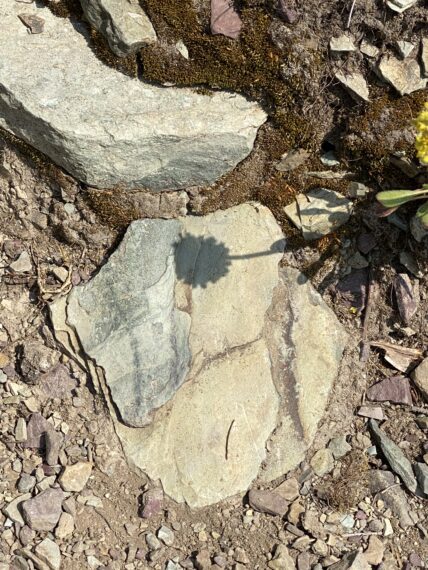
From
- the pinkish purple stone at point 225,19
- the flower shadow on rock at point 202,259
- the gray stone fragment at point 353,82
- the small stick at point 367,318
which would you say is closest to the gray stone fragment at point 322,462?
the small stick at point 367,318

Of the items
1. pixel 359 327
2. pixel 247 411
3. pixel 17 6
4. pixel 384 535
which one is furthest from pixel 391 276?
pixel 17 6

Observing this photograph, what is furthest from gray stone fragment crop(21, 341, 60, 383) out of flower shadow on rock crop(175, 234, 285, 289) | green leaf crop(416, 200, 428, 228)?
green leaf crop(416, 200, 428, 228)

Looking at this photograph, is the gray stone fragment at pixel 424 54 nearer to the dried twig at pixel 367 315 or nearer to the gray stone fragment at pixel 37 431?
the dried twig at pixel 367 315

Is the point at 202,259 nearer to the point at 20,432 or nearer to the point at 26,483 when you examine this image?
the point at 20,432

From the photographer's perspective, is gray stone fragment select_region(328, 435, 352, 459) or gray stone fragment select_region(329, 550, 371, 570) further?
gray stone fragment select_region(328, 435, 352, 459)

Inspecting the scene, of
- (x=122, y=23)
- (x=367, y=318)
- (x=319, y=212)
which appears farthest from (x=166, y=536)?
(x=122, y=23)

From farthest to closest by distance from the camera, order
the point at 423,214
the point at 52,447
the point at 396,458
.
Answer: the point at 396,458
the point at 52,447
the point at 423,214

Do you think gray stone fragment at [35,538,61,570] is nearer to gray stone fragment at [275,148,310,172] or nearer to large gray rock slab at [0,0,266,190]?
large gray rock slab at [0,0,266,190]
